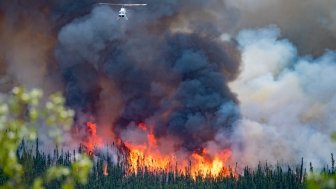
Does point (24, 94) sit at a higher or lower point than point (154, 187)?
lower

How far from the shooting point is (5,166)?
710 cm

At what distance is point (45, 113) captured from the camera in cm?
777

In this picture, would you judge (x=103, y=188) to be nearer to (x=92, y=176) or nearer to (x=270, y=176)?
(x=92, y=176)

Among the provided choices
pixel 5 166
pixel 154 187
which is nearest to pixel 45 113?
pixel 5 166

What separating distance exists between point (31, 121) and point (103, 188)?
6950 inches

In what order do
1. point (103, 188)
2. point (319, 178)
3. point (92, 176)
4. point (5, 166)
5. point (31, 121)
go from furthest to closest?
point (92, 176) < point (103, 188) < point (31, 121) < point (5, 166) < point (319, 178)

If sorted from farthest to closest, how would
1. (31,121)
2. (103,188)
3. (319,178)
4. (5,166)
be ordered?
(103,188), (31,121), (5,166), (319,178)

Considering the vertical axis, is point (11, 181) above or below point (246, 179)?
below

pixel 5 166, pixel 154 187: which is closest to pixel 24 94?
pixel 5 166

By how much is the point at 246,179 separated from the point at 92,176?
180 feet

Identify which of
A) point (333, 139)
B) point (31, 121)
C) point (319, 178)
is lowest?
point (319, 178)

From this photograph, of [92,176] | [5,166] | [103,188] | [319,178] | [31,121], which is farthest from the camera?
[92,176]

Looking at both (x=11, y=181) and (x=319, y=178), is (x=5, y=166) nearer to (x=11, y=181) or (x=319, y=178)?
(x=11, y=181)

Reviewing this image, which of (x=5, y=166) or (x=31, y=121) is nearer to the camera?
(x=5, y=166)
